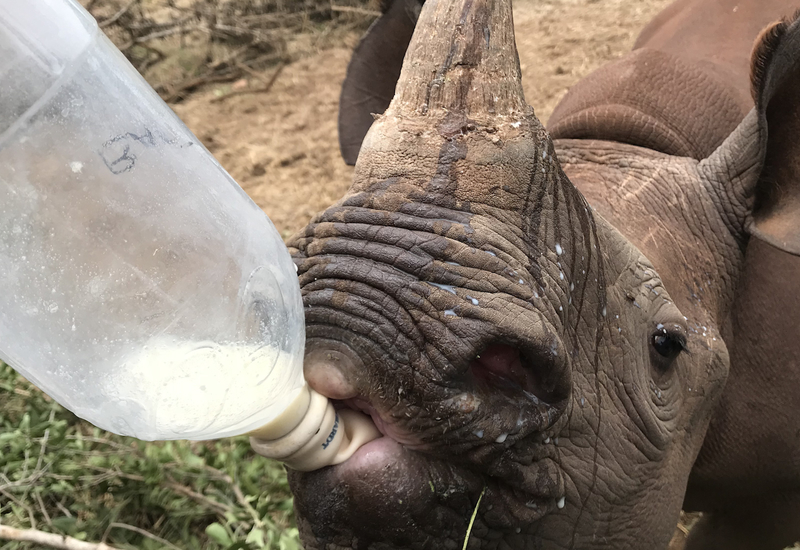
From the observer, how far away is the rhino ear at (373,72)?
242cm

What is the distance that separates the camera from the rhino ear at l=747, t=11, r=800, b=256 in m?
1.81

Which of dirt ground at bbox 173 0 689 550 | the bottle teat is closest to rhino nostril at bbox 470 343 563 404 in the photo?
the bottle teat

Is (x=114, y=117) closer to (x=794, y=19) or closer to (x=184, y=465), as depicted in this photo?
(x=794, y=19)

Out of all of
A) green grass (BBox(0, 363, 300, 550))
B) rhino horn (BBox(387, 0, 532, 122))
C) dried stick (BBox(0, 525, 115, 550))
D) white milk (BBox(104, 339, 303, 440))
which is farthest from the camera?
green grass (BBox(0, 363, 300, 550))

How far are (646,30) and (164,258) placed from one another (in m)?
3.20

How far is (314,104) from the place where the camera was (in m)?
7.18

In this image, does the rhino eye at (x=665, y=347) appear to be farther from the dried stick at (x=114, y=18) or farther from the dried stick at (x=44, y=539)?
the dried stick at (x=114, y=18)

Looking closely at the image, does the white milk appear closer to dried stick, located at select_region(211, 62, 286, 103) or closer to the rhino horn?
the rhino horn

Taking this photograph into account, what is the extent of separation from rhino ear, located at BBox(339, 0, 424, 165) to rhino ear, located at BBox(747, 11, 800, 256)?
1.06 m

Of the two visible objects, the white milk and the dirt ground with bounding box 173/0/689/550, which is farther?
the dirt ground with bounding box 173/0/689/550

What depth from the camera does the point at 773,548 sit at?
2852 millimetres

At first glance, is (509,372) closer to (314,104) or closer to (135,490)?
(135,490)

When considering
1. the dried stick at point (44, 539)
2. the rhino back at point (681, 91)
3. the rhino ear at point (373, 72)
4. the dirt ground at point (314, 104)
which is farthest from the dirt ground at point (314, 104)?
the dried stick at point (44, 539)

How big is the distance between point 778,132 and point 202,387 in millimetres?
1723
